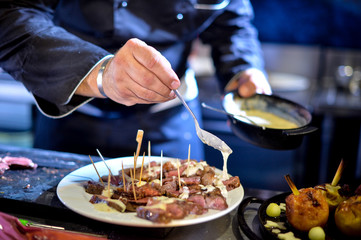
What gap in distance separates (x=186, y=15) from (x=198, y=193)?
1189mm

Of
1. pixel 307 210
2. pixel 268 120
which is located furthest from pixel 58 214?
pixel 268 120

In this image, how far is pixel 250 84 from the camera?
2133 mm

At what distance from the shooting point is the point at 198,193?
1362 mm

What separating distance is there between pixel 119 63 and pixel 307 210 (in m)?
0.80

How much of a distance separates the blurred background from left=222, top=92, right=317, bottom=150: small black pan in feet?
4.62

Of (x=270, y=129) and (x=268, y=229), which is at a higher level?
(x=270, y=129)

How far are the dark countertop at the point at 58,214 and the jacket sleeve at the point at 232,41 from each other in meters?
1.05

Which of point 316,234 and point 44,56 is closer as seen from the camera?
point 316,234

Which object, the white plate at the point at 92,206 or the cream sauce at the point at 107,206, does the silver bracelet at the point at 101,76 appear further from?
the cream sauce at the point at 107,206

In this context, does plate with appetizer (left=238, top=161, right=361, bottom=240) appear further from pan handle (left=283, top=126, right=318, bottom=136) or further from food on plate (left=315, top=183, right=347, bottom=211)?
pan handle (left=283, top=126, right=318, bottom=136)

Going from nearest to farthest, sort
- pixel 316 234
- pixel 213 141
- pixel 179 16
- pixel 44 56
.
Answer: pixel 316 234, pixel 213 141, pixel 44 56, pixel 179 16

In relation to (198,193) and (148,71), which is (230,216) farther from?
(148,71)

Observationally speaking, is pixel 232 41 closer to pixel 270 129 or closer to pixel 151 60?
pixel 270 129

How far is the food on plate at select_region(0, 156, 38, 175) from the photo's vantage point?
1.65 metres
